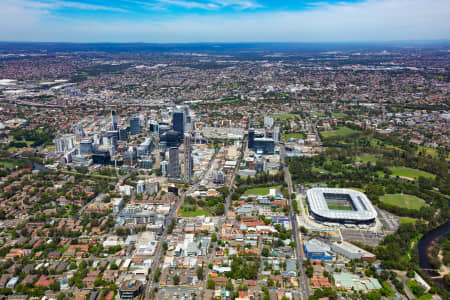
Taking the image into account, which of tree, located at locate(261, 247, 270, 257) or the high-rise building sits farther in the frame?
the high-rise building

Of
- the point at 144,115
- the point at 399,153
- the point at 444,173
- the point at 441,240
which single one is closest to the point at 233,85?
the point at 144,115

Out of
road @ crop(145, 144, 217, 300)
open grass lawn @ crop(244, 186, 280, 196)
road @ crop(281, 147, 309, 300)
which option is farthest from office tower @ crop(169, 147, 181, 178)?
road @ crop(281, 147, 309, 300)

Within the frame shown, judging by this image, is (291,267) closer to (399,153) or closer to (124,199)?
(124,199)

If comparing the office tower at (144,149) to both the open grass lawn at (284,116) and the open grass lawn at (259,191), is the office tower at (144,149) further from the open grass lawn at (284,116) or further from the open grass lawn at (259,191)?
the open grass lawn at (284,116)

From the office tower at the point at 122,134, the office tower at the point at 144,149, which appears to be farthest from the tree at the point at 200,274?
the office tower at the point at 122,134

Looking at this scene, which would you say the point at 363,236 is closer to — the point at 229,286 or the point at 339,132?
the point at 229,286

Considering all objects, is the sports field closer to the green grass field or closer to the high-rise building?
the green grass field

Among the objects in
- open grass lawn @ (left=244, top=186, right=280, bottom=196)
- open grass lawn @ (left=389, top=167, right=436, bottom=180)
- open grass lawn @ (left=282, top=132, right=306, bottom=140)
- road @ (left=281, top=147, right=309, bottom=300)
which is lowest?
road @ (left=281, top=147, right=309, bottom=300)
